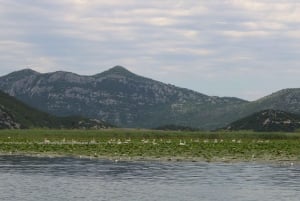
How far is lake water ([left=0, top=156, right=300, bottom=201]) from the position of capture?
3834cm

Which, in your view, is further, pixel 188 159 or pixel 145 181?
pixel 188 159

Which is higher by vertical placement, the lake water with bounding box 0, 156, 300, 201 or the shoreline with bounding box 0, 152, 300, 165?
the shoreline with bounding box 0, 152, 300, 165

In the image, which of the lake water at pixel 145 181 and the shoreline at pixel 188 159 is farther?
the shoreline at pixel 188 159

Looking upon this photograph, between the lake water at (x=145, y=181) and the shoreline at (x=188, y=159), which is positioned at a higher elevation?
the shoreline at (x=188, y=159)

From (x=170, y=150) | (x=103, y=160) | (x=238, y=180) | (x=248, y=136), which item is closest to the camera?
(x=238, y=180)

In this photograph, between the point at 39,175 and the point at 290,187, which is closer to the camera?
the point at 290,187

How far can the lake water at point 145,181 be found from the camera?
38.3 m

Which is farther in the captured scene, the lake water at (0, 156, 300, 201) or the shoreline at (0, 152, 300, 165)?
the shoreline at (0, 152, 300, 165)

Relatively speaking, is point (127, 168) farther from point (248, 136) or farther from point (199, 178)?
point (248, 136)

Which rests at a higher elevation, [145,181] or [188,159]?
[188,159]

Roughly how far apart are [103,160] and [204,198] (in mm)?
32733

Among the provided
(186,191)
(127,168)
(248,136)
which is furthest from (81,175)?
(248,136)

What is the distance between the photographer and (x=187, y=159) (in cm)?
6956

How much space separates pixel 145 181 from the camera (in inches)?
1832
